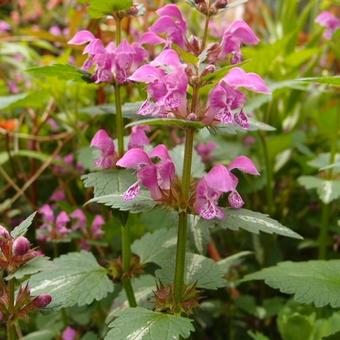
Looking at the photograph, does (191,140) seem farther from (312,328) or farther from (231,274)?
(231,274)

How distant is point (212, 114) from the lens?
866mm

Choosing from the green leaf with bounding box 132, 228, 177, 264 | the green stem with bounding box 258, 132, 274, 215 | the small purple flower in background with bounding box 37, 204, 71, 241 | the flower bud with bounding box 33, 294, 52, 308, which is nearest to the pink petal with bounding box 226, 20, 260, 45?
the green leaf with bounding box 132, 228, 177, 264

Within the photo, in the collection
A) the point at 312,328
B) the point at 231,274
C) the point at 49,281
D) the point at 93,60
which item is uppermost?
the point at 93,60

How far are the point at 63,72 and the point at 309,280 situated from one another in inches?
24.6

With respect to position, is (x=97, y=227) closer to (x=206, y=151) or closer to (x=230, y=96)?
(x=206, y=151)

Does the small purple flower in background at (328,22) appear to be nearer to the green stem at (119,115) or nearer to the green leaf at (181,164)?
the green leaf at (181,164)

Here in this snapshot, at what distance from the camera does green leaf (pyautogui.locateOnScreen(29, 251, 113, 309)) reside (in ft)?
3.11

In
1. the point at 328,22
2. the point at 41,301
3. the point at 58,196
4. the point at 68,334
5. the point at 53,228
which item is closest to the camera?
the point at 41,301

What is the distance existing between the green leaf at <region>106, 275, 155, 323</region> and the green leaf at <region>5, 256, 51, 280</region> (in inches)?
11.1

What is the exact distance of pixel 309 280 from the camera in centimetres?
104

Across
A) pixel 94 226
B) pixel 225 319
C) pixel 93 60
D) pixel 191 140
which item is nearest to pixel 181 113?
pixel 191 140

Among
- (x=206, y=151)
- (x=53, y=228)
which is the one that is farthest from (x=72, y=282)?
(x=206, y=151)

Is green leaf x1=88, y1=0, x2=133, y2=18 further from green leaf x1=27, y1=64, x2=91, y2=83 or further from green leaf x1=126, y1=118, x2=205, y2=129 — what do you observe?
green leaf x1=126, y1=118, x2=205, y2=129

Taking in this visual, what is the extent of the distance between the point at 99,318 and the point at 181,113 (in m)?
0.73
